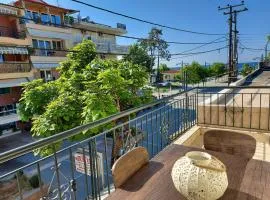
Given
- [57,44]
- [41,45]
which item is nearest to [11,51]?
[41,45]

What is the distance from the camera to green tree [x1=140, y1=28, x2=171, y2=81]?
3359cm

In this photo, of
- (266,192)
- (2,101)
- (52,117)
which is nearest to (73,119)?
(52,117)

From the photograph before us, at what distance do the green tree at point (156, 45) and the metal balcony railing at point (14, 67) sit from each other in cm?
2164

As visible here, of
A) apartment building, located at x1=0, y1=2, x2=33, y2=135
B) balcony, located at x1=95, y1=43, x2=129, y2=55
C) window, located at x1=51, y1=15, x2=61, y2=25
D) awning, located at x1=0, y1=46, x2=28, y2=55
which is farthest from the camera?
balcony, located at x1=95, y1=43, x2=129, y2=55

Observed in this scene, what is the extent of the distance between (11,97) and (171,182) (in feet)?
48.8

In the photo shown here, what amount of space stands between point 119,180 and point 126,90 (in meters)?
4.73

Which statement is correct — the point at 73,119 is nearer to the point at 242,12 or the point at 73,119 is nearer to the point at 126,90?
the point at 126,90

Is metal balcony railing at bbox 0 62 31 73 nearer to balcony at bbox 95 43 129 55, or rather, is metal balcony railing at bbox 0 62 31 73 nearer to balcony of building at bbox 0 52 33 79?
balcony of building at bbox 0 52 33 79

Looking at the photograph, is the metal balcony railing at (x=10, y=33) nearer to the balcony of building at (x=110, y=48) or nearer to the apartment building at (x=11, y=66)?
the apartment building at (x=11, y=66)

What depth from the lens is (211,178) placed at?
0.94 metres

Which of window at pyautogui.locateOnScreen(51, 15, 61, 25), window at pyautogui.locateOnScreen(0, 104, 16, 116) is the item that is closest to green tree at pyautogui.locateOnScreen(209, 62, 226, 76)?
window at pyautogui.locateOnScreen(51, 15, 61, 25)

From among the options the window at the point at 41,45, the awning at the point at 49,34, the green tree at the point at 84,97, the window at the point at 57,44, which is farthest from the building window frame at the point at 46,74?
the green tree at the point at 84,97

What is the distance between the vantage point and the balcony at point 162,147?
1238 mm

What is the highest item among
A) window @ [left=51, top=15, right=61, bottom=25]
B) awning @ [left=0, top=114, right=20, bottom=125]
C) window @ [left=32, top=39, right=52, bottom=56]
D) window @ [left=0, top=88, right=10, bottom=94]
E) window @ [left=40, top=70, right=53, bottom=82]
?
window @ [left=51, top=15, right=61, bottom=25]
